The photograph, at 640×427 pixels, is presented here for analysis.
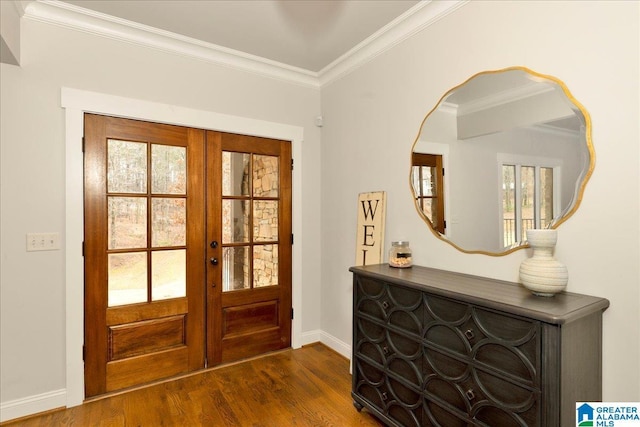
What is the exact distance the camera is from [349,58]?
2.95 metres

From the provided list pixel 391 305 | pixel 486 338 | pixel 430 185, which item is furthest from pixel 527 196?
pixel 391 305

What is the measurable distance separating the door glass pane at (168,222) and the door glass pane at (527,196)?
2.41 metres

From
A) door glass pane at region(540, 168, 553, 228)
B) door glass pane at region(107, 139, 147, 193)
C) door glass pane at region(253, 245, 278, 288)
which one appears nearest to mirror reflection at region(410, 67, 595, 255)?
door glass pane at region(540, 168, 553, 228)

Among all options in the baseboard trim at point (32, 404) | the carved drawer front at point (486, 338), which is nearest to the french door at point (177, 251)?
the baseboard trim at point (32, 404)

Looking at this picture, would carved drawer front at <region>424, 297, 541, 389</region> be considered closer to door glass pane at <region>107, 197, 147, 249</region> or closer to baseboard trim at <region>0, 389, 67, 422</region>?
door glass pane at <region>107, 197, 147, 249</region>

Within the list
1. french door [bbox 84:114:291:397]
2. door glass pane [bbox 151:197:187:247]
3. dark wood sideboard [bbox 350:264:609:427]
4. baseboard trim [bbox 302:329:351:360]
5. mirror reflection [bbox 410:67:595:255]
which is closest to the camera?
dark wood sideboard [bbox 350:264:609:427]

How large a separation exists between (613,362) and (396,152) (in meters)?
1.72

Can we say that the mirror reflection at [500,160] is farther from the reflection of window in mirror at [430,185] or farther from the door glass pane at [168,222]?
the door glass pane at [168,222]

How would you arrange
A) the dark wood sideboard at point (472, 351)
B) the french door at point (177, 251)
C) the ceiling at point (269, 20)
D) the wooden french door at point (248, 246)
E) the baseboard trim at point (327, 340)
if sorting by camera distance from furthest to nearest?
the baseboard trim at point (327, 340)
the wooden french door at point (248, 246)
the french door at point (177, 251)
the ceiling at point (269, 20)
the dark wood sideboard at point (472, 351)

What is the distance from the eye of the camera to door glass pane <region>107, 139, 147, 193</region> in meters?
2.48

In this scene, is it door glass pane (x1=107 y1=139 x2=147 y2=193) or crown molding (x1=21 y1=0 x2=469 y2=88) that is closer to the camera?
crown molding (x1=21 y1=0 x2=469 y2=88)

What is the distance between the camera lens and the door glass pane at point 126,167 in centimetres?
248

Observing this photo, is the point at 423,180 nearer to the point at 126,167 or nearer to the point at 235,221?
the point at 235,221

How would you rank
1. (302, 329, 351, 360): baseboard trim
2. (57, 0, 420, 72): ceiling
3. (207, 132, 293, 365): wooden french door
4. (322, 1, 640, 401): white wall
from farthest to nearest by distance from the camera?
(302, 329, 351, 360): baseboard trim
(207, 132, 293, 365): wooden french door
(57, 0, 420, 72): ceiling
(322, 1, 640, 401): white wall
